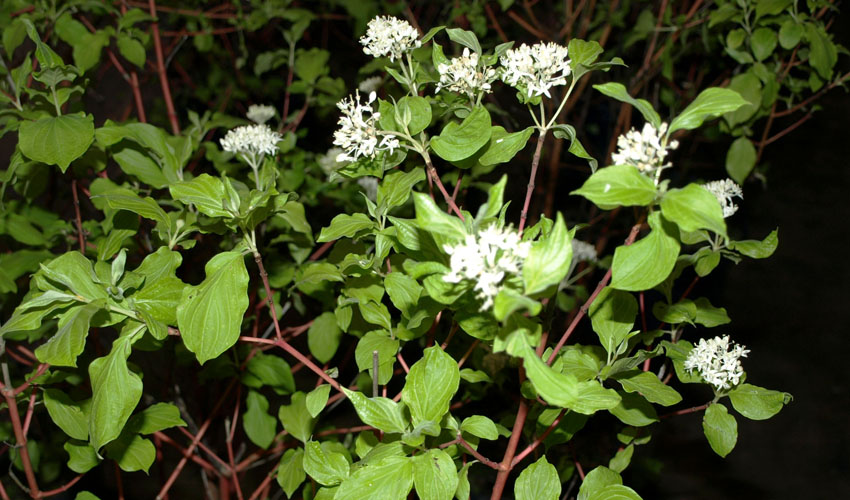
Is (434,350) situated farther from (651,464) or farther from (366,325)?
(651,464)

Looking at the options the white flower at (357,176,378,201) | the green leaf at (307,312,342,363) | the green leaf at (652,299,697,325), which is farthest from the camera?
the white flower at (357,176,378,201)

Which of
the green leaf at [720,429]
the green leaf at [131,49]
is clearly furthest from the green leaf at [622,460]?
the green leaf at [131,49]

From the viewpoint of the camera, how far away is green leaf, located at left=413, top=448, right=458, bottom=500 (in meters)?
0.42

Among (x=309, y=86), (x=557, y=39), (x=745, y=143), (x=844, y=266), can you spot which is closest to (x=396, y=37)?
(x=309, y=86)

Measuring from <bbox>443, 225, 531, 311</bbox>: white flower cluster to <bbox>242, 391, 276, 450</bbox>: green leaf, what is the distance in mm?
682

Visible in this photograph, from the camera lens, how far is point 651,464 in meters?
1.19

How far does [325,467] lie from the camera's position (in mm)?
519

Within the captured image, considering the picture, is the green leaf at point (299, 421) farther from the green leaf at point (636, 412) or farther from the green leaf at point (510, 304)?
the green leaf at point (510, 304)

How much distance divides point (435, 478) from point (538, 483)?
5.6 inches

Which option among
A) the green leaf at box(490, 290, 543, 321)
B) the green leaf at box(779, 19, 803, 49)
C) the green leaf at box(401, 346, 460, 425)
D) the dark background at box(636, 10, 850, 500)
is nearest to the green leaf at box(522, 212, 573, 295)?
the green leaf at box(490, 290, 543, 321)

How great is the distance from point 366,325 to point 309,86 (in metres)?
0.64

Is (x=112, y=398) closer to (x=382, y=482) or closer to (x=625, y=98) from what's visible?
(x=382, y=482)

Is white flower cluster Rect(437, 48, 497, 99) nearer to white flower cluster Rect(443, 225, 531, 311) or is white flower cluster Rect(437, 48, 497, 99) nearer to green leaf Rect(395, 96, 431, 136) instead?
green leaf Rect(395, 96, 431, 136)

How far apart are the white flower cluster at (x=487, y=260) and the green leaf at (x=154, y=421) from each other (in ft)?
1.51
